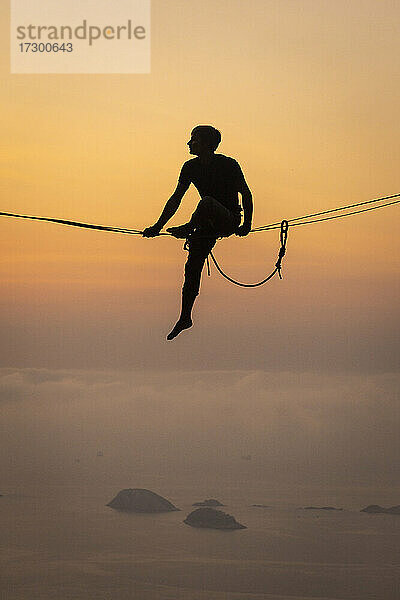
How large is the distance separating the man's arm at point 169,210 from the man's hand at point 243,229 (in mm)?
875

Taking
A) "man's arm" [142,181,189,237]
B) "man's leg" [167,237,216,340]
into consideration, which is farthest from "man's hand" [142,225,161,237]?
"man's leg" [167,237,216,340]

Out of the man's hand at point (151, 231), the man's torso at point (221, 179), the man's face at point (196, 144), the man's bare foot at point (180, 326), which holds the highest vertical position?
the man's face at point (196, 144)

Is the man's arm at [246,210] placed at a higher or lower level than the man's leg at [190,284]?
higher

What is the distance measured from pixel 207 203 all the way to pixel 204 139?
0.90 metres

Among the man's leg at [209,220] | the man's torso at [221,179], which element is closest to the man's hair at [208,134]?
the man's torso at [221,179]

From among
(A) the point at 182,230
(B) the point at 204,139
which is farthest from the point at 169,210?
(B) the point at 204,139

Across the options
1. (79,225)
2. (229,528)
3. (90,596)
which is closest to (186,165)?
(79,225)

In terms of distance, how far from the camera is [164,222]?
15.6 m

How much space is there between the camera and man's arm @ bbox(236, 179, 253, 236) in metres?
15.8

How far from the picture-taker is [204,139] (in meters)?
15.8

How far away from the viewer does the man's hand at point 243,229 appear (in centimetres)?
1584

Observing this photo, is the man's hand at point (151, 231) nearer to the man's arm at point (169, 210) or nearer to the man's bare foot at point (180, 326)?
the man's arm at point (169, 210)

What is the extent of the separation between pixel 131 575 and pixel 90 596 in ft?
53.6

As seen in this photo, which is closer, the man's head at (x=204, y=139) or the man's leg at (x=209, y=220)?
the man's leg at (x=209, y=220)
